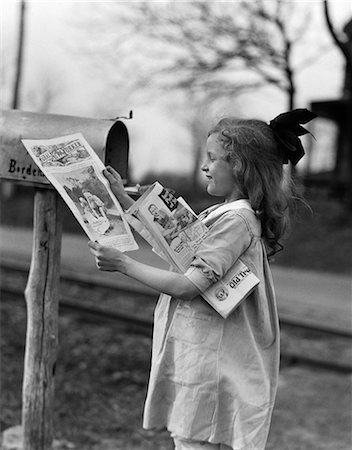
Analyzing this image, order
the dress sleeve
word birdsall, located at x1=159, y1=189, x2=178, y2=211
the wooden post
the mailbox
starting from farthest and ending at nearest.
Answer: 1. the wooden post
2. the mailbox
3. word birdsall, located at x1=159, y1=189, x2=178, y2=211
4. the dress sleeve

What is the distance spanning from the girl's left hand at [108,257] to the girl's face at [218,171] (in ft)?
1.50

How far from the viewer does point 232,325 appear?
8.21ft

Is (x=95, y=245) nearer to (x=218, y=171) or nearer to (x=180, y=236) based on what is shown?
(x=180, y=236)

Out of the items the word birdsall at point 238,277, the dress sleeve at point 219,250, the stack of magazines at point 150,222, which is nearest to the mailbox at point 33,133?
the stack of magazines at point 150,222

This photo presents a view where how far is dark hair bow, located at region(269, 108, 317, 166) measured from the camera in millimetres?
2541

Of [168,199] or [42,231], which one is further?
[42,231]

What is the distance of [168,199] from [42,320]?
3.36ft

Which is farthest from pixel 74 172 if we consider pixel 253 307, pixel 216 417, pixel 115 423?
pixel 115 423

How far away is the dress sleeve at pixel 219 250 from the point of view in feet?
7.74

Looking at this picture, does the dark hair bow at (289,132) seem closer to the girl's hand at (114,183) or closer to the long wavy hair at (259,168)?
the long wavy hair at (259,168)

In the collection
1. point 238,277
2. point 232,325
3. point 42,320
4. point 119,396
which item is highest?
point 238,277

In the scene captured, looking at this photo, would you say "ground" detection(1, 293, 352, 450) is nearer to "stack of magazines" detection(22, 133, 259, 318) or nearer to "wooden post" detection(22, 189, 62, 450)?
"wooden post" detection(22, 189, 62, 450)

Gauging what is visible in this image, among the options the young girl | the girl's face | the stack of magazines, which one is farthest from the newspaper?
the girl's face

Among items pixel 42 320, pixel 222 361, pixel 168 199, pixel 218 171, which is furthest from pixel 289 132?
pixel 42 320
